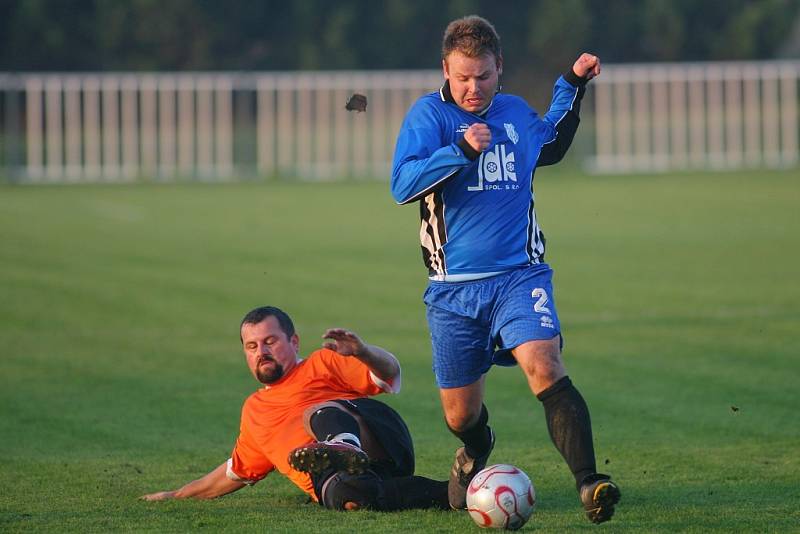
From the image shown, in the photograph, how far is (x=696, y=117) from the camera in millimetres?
43719

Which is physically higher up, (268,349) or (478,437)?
(268,349)

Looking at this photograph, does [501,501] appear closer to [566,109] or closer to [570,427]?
[570,427]

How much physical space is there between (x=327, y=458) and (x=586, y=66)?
2.33 m

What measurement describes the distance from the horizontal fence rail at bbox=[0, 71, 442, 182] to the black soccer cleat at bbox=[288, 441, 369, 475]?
36.3m

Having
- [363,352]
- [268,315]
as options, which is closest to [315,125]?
[268,315]

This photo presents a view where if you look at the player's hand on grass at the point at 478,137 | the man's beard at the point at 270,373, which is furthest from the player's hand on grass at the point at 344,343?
the player's hand on grass at the point at 478,137

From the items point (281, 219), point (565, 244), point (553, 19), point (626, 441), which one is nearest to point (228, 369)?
point (626, 441)

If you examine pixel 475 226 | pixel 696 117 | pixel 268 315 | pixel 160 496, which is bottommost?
pixel 160 496

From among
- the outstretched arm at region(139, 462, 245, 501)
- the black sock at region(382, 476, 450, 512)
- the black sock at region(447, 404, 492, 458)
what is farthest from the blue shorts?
the outstretched arm at region(139, 462, 245, 501)

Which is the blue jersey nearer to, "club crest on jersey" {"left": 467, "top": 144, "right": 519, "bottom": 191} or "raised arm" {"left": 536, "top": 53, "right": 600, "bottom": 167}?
"club crest on jersey" {"left": 467, "top": 144, "right": 519, "bottom": 191}

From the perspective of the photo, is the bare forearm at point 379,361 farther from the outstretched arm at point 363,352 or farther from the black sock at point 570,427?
the black sock at point 570,427

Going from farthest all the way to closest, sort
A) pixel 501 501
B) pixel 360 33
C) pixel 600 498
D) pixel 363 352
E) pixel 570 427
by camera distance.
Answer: pixel 360 33, pixel 363 352, pixel 501 501, pixel 570 427, pixel 600 498

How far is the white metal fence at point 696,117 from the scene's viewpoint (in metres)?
Answer: 42.9

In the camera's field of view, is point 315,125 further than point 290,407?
Yes
